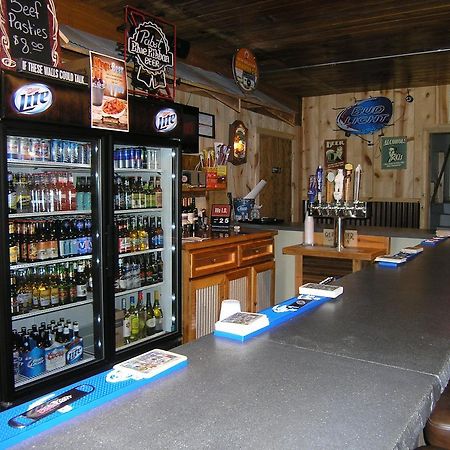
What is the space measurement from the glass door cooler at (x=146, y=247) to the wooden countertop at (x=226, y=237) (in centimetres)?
20

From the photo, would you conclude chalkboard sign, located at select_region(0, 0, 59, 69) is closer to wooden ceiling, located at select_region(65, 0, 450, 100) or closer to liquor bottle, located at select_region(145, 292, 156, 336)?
wooden ceiling, located at select_region(65, 0, 450, 100)

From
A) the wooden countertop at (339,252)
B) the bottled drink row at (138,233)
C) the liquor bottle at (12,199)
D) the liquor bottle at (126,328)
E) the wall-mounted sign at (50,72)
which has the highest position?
the wall-mounted sign at (50,72)

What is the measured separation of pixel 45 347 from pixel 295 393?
8.55ft

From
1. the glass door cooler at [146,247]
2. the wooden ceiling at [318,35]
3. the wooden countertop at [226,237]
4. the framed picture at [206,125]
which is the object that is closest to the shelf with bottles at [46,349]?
the glass door cooler at [146,247]

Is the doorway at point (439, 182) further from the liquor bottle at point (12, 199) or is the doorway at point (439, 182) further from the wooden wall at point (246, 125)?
the liquor bottle at point (12, 199)

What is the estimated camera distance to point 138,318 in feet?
13.0

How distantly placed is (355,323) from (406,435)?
0.68m

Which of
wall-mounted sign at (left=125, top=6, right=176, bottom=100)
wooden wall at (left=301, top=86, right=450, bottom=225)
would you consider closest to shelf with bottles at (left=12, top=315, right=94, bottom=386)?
wall-mounted sign at (left=125, top=6, right=176, bottom=100)

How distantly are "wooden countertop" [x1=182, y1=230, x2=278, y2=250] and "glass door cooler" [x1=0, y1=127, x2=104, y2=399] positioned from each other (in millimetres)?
864

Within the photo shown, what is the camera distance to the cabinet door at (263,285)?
473cm

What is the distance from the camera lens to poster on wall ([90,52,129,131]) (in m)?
3.09

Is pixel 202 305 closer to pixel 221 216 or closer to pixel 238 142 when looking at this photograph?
pixel 221 216

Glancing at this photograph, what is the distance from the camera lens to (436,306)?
70.4 inches

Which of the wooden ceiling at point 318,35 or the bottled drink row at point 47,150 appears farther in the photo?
the wooden ceiling at point 318,35
